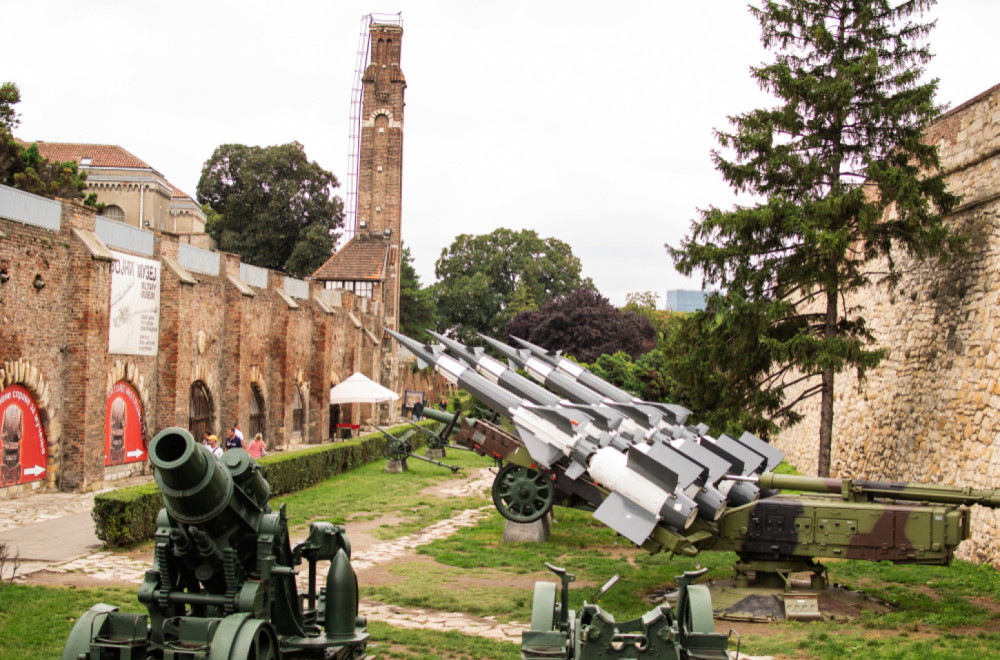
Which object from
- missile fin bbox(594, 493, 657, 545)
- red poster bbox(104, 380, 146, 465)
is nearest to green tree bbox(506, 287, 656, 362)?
red poster bbox(104, 380, 146, 465)

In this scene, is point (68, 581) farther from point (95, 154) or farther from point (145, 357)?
point (95, 154)

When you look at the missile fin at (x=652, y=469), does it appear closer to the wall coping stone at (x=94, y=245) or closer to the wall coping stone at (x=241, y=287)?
the wall coping stone at (x=94, y=245)

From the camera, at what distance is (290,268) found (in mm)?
53125

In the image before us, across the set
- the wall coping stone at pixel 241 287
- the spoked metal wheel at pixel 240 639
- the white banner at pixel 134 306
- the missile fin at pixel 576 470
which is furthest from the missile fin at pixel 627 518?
the wall coping stone at pixel 241 287

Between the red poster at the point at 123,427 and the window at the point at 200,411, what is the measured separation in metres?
2.98

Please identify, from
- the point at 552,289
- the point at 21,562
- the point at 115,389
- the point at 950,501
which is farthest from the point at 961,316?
the point at 552,289

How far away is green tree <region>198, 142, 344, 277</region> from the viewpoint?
175 ft

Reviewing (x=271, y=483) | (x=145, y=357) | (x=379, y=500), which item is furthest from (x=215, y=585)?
(x=145, y=357)

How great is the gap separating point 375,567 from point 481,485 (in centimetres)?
1093

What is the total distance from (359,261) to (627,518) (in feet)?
130

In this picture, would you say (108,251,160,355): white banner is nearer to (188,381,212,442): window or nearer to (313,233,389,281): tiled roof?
(188,381,212,442): window

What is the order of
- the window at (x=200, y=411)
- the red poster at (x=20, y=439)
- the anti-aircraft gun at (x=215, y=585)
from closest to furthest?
the anti-aircraft gun at (x=215, y=585), the red poster at (x=20, y=439), the window at (x=200, y=411)

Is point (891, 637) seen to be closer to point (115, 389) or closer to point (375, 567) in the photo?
point (375, 567)

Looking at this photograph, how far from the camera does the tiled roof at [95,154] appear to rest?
4550 centimetres
